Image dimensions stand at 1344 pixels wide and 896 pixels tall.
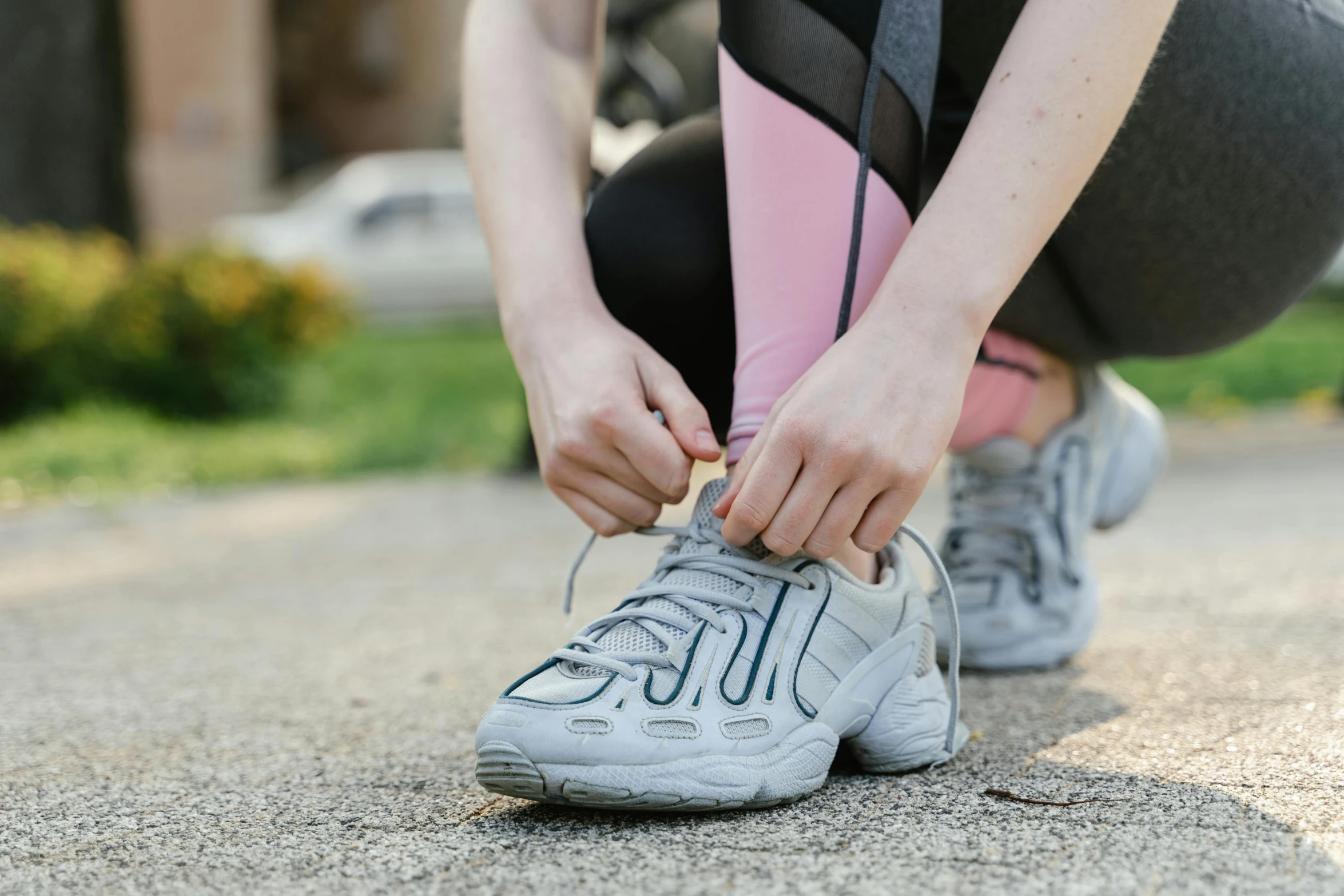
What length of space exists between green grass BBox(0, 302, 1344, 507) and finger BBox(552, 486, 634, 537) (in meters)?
1.86

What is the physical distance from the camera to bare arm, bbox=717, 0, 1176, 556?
2.53 feet

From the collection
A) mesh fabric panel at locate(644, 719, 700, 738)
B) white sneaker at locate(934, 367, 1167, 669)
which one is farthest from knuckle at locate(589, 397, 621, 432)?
white sneaker at locate(934, 367, 1167, 669)

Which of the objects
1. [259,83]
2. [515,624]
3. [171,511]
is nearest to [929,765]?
[515,624]

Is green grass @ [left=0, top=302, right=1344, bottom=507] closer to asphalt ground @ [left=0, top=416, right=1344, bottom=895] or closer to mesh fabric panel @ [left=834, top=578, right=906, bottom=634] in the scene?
asphalt ground @ [left=0, top=416, right=1344, bottom=895]

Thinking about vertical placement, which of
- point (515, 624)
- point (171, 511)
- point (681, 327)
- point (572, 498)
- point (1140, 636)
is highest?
point (681, 327)

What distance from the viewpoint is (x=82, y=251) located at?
4.72 m

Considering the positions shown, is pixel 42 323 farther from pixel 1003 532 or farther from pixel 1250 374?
pixel 1250 374

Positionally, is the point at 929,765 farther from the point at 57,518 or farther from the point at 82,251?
the point at 82,251

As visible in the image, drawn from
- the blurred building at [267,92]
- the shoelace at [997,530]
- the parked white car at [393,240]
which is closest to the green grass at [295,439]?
the shoelace at [997,530]

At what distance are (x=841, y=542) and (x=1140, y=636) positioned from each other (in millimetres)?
735

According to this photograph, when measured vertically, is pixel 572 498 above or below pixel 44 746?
above

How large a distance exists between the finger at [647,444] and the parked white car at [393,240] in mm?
8851

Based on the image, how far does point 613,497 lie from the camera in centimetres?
91

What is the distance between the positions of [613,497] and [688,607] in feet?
0.34
